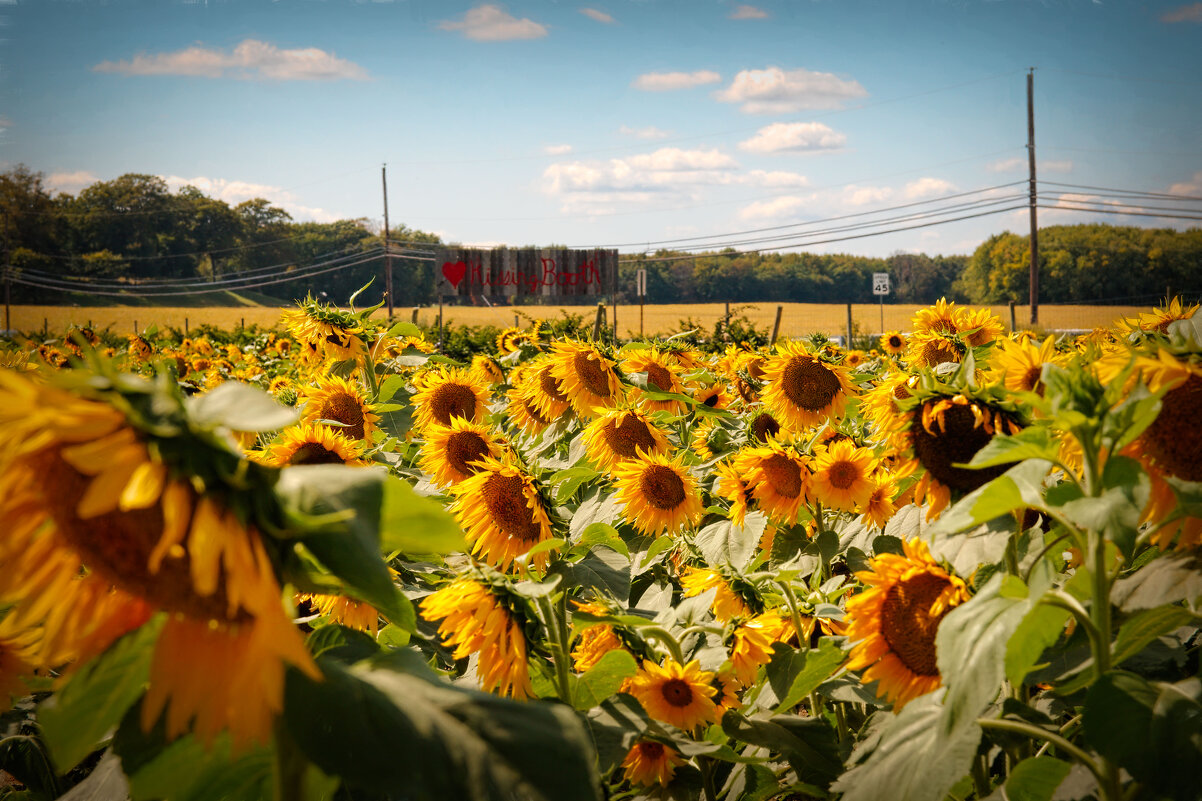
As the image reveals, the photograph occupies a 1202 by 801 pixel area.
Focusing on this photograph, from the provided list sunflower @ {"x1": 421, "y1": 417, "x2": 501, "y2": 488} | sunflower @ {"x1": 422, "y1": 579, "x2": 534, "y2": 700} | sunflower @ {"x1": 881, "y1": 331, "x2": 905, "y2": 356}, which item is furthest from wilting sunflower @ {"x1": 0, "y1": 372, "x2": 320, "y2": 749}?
sunflower @ {"x1": 881, "y1": 331, "x2": 905, "y2": 356}

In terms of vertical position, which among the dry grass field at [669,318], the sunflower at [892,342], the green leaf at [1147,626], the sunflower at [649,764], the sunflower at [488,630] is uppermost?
the dry grass field at [669,318]

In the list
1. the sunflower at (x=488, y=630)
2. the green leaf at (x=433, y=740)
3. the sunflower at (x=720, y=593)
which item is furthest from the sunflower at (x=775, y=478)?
the green leaf at (x=433, y=740)

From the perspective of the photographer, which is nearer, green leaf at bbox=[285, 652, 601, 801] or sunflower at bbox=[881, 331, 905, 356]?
green leaf at bbox=[285, 652, 601, 801]

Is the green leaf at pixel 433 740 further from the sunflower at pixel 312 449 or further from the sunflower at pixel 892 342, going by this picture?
the sunflower at pixel 892 342

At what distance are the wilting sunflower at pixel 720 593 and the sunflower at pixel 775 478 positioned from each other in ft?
1.97

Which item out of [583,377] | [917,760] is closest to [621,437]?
[583,377]

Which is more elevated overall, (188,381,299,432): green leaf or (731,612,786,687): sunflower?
(188,381,299,432): green leaf

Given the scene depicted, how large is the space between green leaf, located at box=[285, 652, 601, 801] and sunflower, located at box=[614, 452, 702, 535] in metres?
1.68

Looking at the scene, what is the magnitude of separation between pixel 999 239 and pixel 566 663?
232 feet

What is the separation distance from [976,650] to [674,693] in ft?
2.23

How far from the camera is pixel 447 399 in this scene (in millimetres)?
3307

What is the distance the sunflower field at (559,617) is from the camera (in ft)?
2.33

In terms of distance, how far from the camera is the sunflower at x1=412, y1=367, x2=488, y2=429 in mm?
3283

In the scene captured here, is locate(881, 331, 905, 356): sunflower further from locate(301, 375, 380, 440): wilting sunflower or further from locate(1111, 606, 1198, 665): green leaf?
locate(1111, 606, 1198, 665): green leaf
